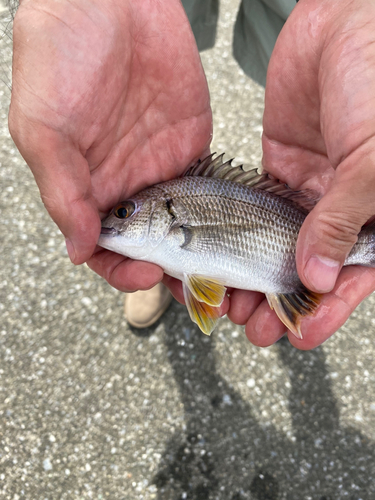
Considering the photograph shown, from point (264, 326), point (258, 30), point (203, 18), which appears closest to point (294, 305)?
point (264, 326)

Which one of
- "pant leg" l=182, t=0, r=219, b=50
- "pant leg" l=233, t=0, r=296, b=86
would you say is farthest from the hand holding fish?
"pant leg" l=182, t=0, r=219, b=50

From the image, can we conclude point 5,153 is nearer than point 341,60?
No

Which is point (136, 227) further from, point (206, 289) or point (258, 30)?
point (258, 30)

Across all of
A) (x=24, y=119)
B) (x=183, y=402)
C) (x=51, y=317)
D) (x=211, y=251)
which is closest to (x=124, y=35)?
(x=24, y=119)

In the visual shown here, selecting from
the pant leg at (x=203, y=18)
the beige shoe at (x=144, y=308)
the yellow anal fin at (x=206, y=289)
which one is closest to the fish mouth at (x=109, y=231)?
the yellow anal fin at (x=206, y=289)

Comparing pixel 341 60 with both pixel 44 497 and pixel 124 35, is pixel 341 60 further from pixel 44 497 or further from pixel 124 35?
pixel 44 497

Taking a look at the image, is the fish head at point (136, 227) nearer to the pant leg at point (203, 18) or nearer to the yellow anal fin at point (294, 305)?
the yellow anal fin at point (294, 305)
